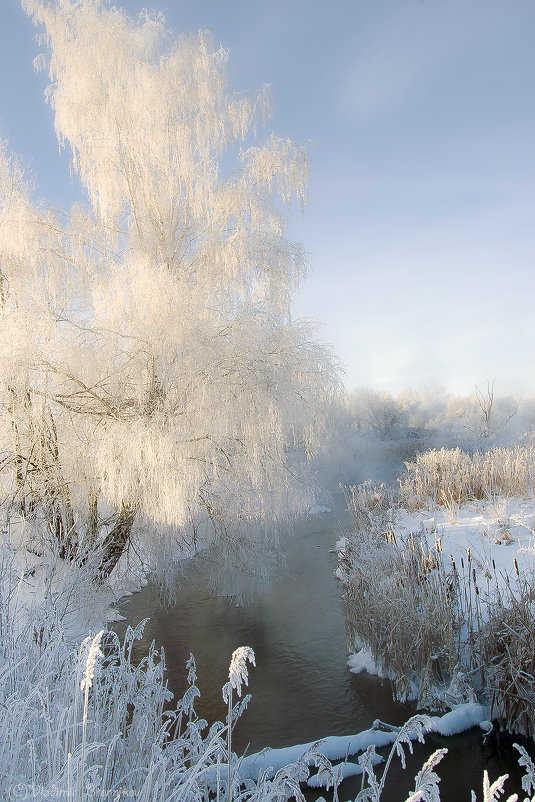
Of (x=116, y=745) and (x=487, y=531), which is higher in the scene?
(x=116, y=745)

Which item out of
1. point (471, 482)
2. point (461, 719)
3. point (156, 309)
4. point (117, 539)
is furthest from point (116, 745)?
point (471, 482)

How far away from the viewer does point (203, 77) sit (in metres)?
8.67

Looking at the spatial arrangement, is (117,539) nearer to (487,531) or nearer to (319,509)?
(487,531)

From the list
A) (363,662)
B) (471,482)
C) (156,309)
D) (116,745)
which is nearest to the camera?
(116,745)

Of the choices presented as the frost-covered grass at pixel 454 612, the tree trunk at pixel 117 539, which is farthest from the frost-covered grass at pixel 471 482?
the tree trunk at pixel 117 539

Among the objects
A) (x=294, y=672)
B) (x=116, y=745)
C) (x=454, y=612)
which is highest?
(x=116, y=745)

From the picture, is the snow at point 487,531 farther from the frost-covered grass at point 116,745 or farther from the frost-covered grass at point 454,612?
the frost-covered grass at point 116,745

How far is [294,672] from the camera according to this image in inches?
218

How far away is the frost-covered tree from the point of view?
6.64 metres

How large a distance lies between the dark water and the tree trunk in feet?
2.96

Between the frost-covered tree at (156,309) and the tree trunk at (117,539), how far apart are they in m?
0.03

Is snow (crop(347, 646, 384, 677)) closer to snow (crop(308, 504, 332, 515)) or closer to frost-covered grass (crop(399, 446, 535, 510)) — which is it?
frost-covered grass (crop(399, 446, 535, 510))

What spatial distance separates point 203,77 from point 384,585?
829 centimetres

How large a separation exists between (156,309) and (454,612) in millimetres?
4709
